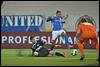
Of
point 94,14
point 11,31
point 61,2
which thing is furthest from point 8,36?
point 94,14

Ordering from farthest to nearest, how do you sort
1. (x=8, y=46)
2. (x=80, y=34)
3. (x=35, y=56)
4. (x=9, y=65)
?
(x=8, y=46)
(x=35, y=56)
(x=80, y=34)
(x=9, y=65)

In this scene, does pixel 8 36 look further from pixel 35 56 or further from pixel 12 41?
pixel 35 56

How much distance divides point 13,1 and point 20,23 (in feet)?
4.19

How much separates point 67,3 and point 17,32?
10.6 ft

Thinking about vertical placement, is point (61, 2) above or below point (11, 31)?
above

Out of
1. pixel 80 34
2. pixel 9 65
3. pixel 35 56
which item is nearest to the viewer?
pixel 9 65

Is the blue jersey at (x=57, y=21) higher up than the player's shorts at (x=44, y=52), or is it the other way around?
the blue jersey at (x=57, y=21)

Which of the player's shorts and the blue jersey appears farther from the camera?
the blue jersey

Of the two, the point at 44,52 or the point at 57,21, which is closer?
the point at 44,52

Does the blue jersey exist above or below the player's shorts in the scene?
above

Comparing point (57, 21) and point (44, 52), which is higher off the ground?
point (57, 21)

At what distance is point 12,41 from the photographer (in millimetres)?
21812

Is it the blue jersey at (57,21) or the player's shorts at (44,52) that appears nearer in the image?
the player's shorts at (44,52)

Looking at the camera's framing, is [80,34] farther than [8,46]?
No
